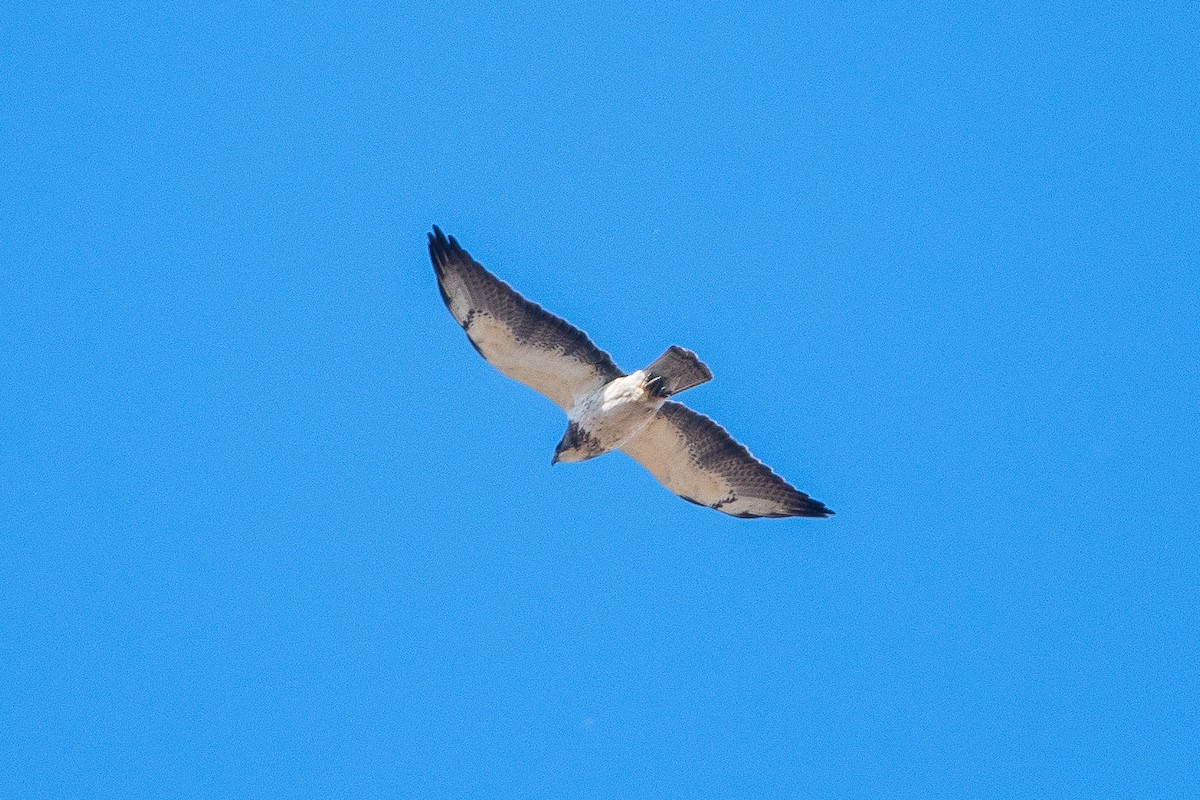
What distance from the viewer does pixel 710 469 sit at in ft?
45.0

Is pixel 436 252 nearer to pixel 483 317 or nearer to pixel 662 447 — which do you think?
pixel 483 317

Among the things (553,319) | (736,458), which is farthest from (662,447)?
(553,319)

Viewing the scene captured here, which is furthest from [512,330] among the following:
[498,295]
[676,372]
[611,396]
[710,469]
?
[710,469]

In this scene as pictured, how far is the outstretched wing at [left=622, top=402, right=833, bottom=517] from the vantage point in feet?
44.1

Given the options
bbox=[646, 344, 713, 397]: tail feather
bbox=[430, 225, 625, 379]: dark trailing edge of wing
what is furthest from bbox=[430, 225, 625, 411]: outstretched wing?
bbox=[646, 344, 713, 397]: tail feather

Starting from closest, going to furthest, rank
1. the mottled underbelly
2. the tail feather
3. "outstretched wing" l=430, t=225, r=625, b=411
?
1. the tail feather
2. "outstretched wing" l=430, t=225, r=625, b=411
3. the mottled underbelly

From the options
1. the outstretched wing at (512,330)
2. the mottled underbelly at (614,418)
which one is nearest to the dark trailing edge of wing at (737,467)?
the mottled underbelly at (614,418)

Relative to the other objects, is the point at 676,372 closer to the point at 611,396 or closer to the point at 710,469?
the point at 611,396

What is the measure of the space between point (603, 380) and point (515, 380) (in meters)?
0.79

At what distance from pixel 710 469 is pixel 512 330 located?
88.1 inches

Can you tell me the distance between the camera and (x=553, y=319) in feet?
41.8

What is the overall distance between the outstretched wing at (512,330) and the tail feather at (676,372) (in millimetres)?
568

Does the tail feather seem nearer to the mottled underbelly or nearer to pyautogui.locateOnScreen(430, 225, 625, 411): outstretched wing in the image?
the mottled underbelly

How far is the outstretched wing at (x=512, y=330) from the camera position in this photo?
12719 millimetres
